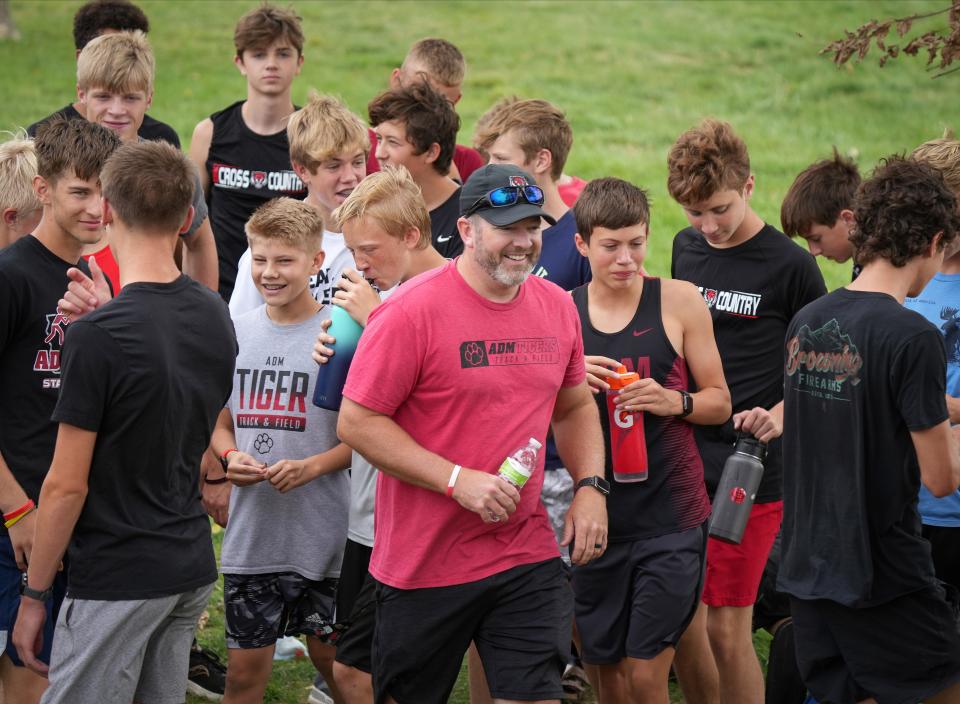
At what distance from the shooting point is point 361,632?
192 inches

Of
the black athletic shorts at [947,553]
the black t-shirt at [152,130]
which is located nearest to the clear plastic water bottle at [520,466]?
the black athletic shorts at [947,553]

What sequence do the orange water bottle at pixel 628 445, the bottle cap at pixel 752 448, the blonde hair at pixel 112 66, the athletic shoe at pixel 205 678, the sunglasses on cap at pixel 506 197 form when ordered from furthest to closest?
1. the blonde hair at pixel 112 66
2. the athletic shoe at pixel 205 678
3. the bottle cap at pixel 752 448
4. the orange water bottle at pixel 628 445
5. the sunglasses on cap at pixel 506 197

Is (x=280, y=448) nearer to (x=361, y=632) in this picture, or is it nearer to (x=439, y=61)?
(x=361, y=632)

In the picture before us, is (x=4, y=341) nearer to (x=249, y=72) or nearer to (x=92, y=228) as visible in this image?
(x=92, y=228)

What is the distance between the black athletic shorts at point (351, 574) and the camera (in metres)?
5.05

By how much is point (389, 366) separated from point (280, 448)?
1.19 meters

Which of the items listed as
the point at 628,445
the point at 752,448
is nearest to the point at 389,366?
the point at 628,445

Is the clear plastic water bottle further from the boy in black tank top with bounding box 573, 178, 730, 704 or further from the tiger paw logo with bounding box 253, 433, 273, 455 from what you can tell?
the tiger paw logo with bounding box 253, 433, 273, 455

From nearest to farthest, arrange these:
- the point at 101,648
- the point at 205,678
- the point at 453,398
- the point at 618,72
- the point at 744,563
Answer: the point at 101,648 < the point at 453,398 < the point at 744,563 < the point at 205,678 < the point at 618,72

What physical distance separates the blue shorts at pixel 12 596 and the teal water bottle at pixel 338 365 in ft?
3.89

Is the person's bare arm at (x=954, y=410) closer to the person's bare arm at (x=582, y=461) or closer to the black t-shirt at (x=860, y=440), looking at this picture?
the black t-shirt at (x=860, y=440)

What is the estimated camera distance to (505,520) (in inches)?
163

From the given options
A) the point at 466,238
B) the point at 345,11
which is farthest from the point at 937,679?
the point at 345,11

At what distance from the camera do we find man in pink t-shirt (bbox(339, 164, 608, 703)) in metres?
4.11
